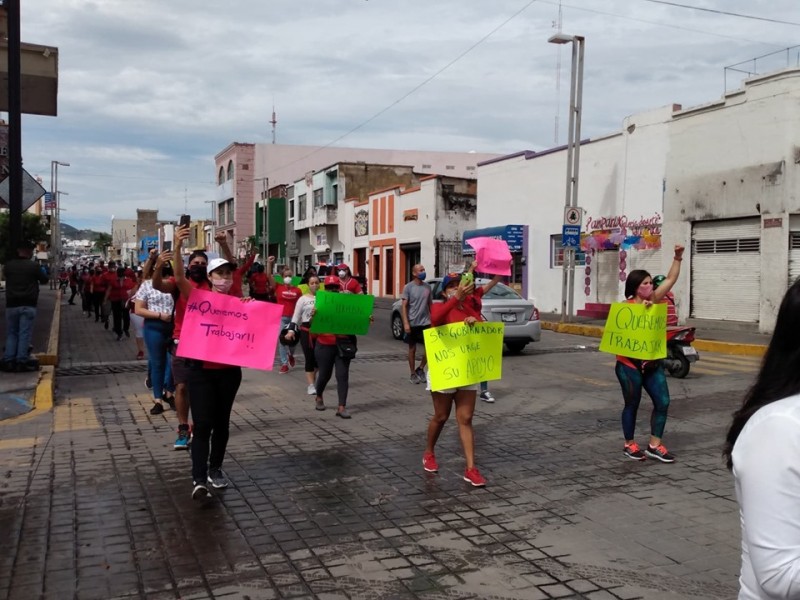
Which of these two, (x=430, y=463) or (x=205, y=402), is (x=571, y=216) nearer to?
(x=430, y=463)

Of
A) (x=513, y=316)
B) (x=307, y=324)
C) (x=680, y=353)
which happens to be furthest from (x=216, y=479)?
(x=513, y=316)

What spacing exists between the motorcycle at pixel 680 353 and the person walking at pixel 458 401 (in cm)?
668

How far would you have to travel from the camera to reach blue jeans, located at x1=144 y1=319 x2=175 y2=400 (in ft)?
29.3

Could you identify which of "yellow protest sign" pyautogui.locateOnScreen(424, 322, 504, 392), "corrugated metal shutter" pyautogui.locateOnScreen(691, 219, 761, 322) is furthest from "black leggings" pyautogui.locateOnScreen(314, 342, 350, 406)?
"corrugated metal shutter" pyautogui.locateOnScreen(691, 219, 761, 322)

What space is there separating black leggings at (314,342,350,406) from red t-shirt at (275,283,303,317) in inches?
143

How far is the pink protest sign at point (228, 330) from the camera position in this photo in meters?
5.83

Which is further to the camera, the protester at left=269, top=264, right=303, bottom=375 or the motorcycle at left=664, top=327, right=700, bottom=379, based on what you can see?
the protester at left=269, top=264, right=303, bottom=375

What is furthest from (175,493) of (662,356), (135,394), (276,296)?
(276,296)

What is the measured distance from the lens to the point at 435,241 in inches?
1500

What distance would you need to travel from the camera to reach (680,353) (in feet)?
41.2

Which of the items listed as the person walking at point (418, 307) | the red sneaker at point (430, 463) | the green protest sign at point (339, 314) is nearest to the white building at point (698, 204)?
the person walking at point (418, 307)

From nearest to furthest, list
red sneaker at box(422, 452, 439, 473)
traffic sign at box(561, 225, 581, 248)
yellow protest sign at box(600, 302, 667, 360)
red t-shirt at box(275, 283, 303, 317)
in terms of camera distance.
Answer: red sneaker at box(422, 452, 439, 473)
yellow protest sign at box(600, 302, 667, 360)
red t-shirt at box(275, 283, 303, 317)
traffic sign at box(561, 225, 581, 248)

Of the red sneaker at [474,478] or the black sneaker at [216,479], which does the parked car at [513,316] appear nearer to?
the red sneaker at [474,478]

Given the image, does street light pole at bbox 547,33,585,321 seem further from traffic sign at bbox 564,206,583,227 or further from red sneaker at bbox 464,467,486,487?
red sneaker at bbox 464,467,486,487
